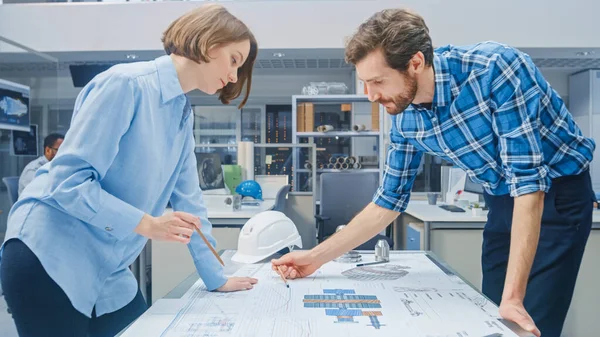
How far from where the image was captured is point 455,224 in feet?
9.57

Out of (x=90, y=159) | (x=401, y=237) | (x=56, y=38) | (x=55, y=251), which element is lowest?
(x=401, y=237)

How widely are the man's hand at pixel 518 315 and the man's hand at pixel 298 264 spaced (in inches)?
21.6

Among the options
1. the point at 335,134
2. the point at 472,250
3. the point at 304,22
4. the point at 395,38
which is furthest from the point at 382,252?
the point at 304,22

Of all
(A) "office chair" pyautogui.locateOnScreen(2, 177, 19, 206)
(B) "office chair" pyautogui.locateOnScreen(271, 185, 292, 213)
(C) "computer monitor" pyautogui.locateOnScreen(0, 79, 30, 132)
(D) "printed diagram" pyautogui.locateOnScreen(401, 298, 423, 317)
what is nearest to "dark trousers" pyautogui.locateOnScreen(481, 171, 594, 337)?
(D) "printed diagram" pyautogui.locateOnScreen(401, 298, 423, 317)

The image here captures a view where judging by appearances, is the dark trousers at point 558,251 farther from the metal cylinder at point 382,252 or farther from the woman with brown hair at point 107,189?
the woman with brown hair at point 107,189

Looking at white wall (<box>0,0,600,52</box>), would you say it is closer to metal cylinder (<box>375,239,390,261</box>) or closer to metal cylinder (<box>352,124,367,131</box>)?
metal cylinder (<box>352,124,367,131</box>)

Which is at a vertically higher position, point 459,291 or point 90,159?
point 90,159

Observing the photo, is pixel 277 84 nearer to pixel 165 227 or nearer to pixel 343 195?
pixel 343 195

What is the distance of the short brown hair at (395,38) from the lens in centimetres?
116

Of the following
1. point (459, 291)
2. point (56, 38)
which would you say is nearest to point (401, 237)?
point (459, 291)

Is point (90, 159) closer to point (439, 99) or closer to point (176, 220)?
point (176, 220)

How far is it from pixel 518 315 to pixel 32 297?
3.31 ft

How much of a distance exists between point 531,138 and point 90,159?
0.96 metres

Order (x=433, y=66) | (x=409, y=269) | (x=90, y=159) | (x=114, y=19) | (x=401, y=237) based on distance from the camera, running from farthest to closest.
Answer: (x=114, y=19) < (x=401, y=237) < (x=409, y=269) < (x=433, y=66) < (x=90, y=159)
